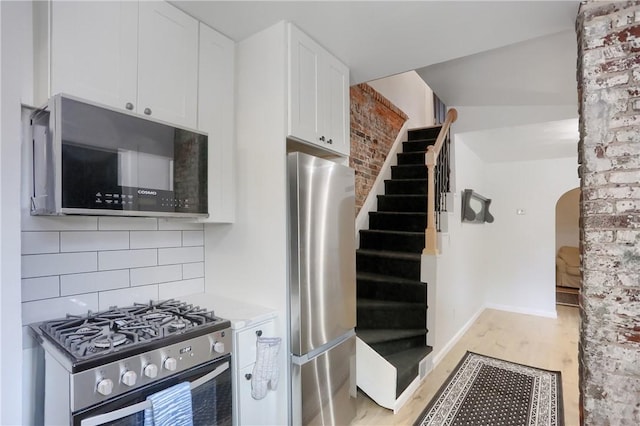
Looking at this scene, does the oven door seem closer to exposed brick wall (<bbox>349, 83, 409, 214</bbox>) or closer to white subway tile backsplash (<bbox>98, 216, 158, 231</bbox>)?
white subway tile backsplash (<bbox>98, 216, 158, 231</bbox>)

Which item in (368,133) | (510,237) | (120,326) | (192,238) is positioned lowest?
(120,326)

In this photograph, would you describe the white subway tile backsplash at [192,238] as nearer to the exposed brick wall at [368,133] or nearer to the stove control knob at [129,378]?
the stove control knob at [129,378]

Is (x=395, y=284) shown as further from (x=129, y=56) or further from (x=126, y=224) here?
(x=129, y=56)

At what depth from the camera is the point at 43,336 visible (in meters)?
1.36

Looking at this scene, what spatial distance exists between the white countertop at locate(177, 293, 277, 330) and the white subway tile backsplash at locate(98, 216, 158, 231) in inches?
19.6

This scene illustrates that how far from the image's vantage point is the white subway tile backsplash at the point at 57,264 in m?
1.49

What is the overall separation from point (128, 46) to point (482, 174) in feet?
17.3

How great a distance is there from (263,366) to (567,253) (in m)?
7.50

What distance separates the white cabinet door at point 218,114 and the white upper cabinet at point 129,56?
0.06m

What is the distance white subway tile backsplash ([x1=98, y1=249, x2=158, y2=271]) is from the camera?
174 centimetres

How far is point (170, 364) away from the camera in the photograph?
1345 mm

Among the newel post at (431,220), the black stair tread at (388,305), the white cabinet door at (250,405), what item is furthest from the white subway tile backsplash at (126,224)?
the newel post at (431,220)

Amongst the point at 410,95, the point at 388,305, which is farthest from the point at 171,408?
the point at 410,95

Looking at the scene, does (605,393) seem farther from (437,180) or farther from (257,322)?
(437,180)
